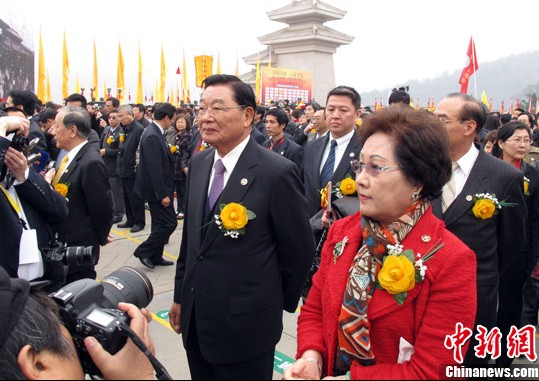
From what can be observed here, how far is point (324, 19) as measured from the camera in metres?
31.0

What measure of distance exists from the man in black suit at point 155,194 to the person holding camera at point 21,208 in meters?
2.91

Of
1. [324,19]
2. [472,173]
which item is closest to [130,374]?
[472,173]

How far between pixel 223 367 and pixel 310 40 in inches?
1164

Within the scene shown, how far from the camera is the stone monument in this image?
97.6 feet

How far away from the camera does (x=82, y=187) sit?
3.59m

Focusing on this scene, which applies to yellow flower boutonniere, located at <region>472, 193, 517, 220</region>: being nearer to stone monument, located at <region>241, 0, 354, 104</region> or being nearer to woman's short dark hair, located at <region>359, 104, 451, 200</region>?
woman's short dark hair, located at <region>359, 104, 451, 200</region>

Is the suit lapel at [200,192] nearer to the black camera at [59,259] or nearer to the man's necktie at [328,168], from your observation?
the black camera at [59,259]

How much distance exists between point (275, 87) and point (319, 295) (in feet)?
70.2

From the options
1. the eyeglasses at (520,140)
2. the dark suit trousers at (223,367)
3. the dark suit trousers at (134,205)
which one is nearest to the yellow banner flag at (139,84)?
the dark suit trousers at (134,205)

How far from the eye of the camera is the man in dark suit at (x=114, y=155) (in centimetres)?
802

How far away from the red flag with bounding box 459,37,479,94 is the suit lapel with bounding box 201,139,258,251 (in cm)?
983

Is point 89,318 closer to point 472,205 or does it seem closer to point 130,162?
point 472,205

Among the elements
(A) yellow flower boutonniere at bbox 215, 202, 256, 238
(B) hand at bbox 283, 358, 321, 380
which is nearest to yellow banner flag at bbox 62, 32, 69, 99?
(A) yellow flower boutonniere at bbox 215, 202, 256, 238

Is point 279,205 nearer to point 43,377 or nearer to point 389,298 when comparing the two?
point 389,298
